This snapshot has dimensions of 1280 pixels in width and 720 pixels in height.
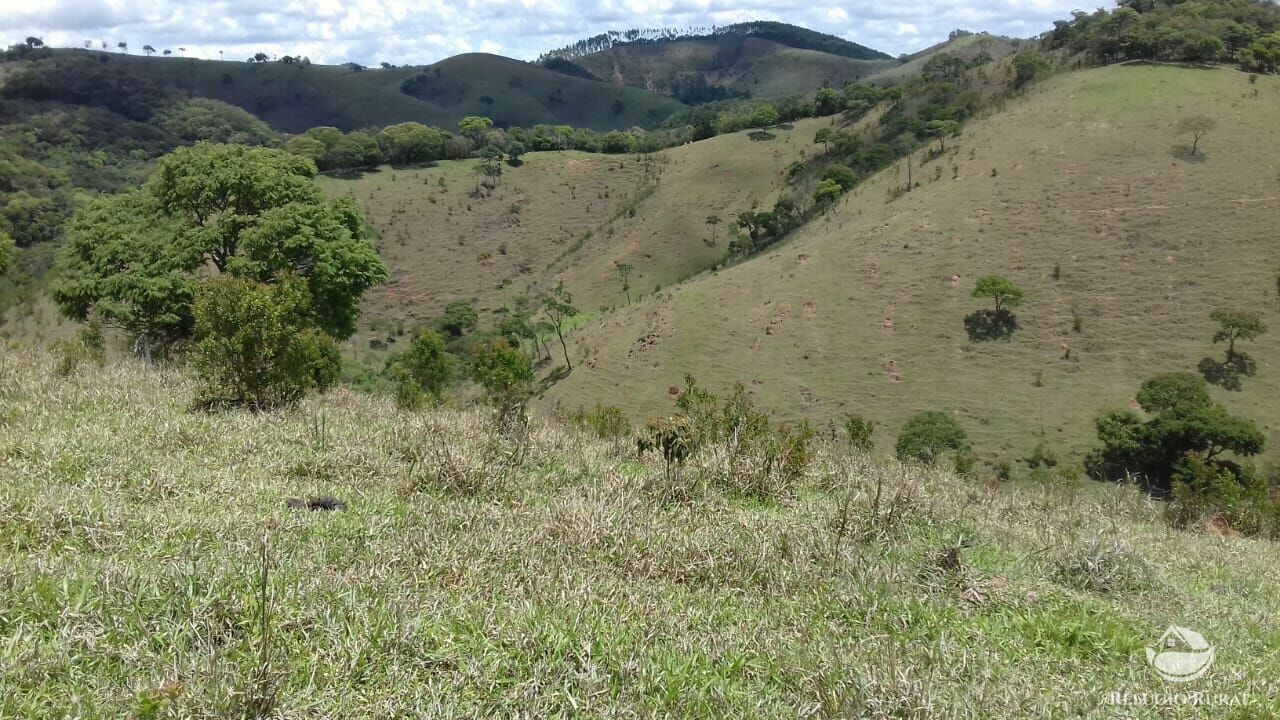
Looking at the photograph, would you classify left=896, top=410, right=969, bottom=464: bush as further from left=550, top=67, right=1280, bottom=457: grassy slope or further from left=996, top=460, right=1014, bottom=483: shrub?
left=996, top=460, right=1014, bottom=483: shrub

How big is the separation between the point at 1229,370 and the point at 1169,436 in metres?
7.15

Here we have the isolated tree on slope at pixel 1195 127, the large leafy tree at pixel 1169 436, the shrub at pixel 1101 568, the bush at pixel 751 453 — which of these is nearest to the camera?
the shrub at pixel 1101 568

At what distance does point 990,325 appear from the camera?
41188 millimetres

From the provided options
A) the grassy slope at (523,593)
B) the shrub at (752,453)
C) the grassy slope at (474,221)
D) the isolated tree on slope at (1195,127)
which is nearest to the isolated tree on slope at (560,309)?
the grassy slope at (474,221)

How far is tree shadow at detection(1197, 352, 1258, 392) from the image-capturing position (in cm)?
3469

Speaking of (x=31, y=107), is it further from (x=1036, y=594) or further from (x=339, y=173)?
(x=1036, y=594)

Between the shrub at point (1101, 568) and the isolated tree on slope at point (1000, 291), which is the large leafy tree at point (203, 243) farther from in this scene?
the isolated tree on slope at point (1000, 291)

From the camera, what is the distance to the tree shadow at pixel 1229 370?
34688 mm

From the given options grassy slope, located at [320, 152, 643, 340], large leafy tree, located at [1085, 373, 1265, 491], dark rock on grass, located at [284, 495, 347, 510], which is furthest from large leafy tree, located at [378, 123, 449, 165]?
dark rock on grass, located at [284, 495, 347, 510]

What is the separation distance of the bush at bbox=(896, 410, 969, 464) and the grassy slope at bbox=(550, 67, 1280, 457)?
1134 mm

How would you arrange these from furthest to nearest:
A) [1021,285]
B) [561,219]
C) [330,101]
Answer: [330,101], [561,219], [1021,285]

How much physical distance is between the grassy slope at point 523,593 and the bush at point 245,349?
4.97 feet

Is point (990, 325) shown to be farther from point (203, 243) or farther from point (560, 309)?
point (203, 243)

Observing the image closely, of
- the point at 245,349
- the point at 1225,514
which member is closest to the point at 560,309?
the point at 1225,514
